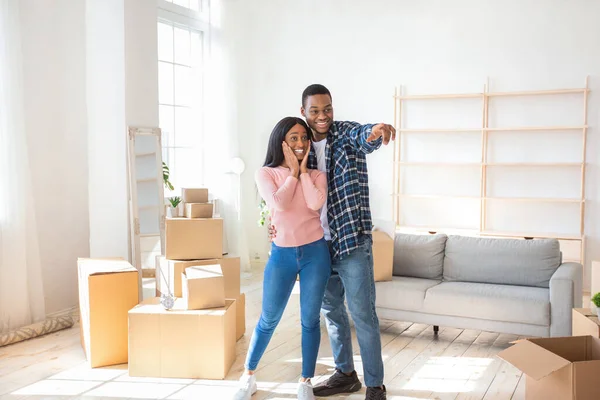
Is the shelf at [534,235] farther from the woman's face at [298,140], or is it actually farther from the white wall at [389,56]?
the woman's face at [298,140]

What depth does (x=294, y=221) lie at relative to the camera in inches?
114

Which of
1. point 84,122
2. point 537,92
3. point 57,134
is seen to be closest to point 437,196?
point 537,92

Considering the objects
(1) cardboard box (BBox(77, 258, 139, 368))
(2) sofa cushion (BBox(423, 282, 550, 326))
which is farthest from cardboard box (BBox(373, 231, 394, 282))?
(1) cardboard box (BBox(77, 258, 139, 368))

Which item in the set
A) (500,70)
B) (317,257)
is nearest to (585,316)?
(317,257)

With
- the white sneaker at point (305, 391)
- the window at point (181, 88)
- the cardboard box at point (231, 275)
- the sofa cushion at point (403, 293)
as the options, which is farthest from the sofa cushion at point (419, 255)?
the window at point (181, 88)

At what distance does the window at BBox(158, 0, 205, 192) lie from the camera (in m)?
6.54

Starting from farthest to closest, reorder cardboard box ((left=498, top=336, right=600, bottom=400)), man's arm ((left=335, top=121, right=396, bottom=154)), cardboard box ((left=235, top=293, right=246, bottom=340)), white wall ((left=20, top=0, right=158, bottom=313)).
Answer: white wall ((left=20, top=0, right=158, bottom=313)) < cardboard box ((left=235, top=293, right=246, bottom=340)) < man's arm ((left=335, top=121, right=396, bottom=154)) < cardboard box ((left=498, top=336, right=600, bottom=400))

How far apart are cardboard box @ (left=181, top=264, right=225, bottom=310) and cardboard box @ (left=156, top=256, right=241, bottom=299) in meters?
0.39

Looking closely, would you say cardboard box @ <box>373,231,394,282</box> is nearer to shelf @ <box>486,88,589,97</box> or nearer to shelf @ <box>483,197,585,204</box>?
shelf @ <box>483,197,585,204</box>

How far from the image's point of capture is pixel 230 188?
23.2 ft

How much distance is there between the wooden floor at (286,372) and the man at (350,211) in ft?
1.50

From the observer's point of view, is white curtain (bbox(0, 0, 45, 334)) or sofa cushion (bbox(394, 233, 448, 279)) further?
sofa cushion (bbox(394, 233, 448, 279))

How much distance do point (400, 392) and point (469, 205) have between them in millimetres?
3478

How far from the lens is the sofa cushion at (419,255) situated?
4.57 meters
